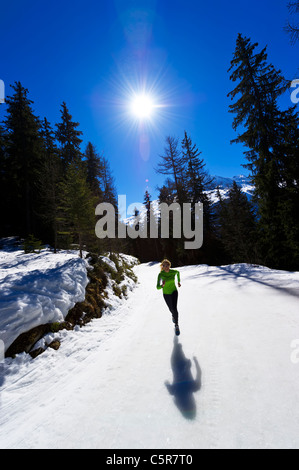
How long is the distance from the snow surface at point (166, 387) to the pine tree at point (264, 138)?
792 centimetres

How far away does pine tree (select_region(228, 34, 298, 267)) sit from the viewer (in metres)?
12.1

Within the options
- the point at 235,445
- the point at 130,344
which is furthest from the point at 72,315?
the point at 235,445

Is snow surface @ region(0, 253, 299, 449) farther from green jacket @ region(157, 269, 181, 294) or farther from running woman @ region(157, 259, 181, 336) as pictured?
green jacket @ region(157, 269, 181, 294)

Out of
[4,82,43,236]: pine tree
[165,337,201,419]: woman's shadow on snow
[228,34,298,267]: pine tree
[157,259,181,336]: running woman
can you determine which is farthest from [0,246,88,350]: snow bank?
[4,82,43,236]: pine tree

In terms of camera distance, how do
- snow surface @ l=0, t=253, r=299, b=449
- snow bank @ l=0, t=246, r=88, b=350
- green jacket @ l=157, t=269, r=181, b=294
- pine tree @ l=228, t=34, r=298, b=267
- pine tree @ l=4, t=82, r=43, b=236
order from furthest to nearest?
pine tree @ l=4, t=82, r=43, b=236
pine tree @ l=228, t=34, r=298, b=267
green jacket @ l=157, t=269, r=181, b=294
snow bank @ l=0, t=246, r=88, b=350
snow surface @ l=0, t=253, r=299, b=449

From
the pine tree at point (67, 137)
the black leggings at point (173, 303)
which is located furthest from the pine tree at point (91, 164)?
the black leggings at point (173, 303)

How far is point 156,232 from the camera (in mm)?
39406

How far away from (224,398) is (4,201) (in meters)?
29.0

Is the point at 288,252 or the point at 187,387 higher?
the point at 288,252

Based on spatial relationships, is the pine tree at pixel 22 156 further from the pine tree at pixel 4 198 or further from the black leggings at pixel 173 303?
the black leggings at pixel 173 303

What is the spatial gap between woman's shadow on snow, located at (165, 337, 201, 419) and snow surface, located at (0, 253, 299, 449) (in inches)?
0.7

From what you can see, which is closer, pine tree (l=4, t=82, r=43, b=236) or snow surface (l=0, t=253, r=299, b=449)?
snow surface (l=0, t=253, r=299, b=449)
